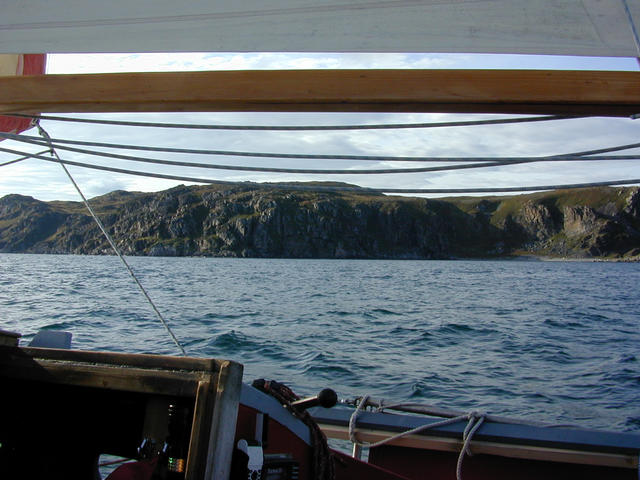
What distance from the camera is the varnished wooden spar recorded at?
2.10 metres

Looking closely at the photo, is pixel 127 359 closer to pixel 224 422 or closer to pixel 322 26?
pixel 224 422

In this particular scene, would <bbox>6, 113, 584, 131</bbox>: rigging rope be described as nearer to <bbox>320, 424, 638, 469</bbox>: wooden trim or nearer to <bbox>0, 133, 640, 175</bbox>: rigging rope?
<bbox>0, 133, 640, 175</bbox>: rigging rope

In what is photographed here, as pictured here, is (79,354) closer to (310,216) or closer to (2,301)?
(2,301)

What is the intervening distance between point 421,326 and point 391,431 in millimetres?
18759

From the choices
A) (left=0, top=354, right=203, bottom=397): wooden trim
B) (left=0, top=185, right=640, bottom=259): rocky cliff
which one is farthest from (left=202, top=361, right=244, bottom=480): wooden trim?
(left=0, top=185, right=640, bottom=259): rocky cliff

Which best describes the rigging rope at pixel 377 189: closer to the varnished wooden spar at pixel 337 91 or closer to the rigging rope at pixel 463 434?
the varnished wooden spar at pixel 337 91

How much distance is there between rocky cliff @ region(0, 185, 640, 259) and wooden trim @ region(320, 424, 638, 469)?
6206 inches

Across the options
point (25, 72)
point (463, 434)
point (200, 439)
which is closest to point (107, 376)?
point (200, 439)

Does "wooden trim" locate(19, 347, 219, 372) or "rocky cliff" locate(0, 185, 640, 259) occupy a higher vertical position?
"rocky cliff" locate(0, 185, 640, 259)

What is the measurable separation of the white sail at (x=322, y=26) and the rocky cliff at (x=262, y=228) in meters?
158

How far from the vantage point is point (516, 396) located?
36.7 feet

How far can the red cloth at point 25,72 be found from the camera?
139 inches

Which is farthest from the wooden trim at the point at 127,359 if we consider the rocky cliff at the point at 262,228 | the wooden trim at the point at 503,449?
the rocky cliff at the point at 262,228

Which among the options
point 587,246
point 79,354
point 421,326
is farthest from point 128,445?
point 587,246
